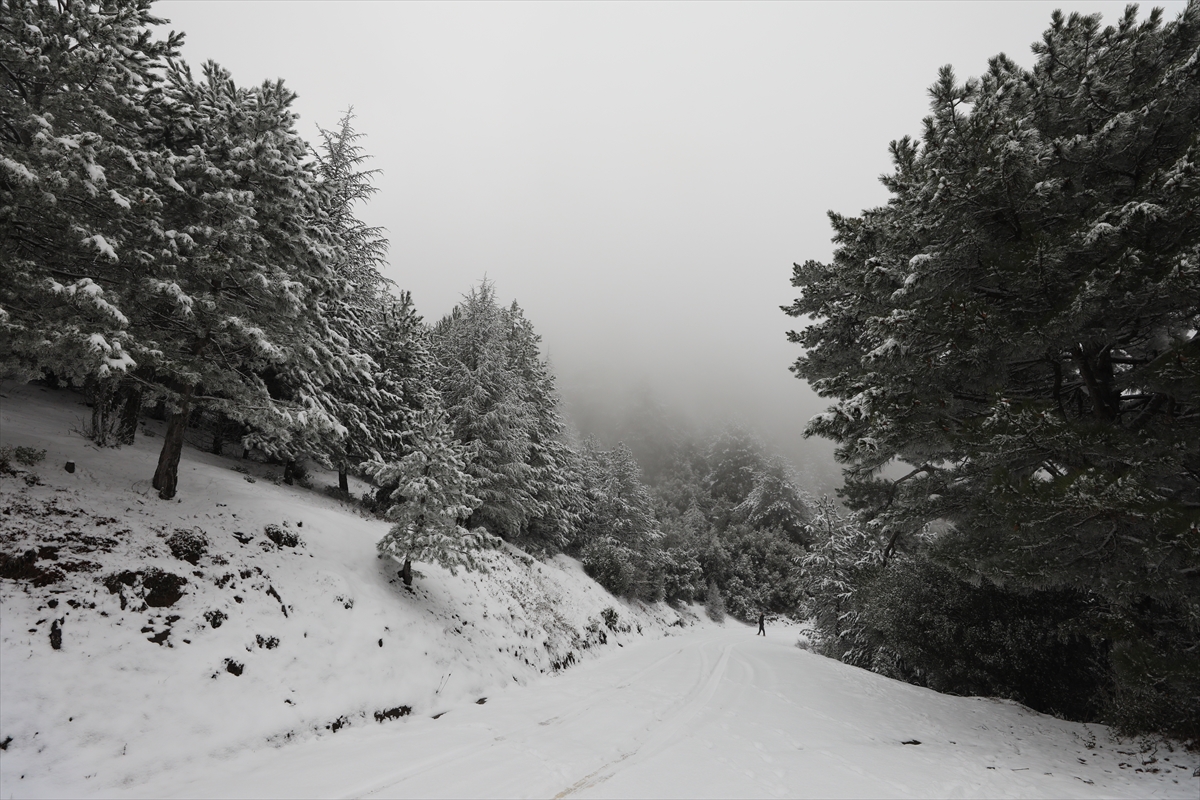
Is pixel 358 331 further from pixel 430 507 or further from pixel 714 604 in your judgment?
pixel 714 604

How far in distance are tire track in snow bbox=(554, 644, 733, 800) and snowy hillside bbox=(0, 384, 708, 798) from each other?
4.26 m

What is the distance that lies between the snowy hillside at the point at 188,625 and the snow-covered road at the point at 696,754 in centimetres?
62

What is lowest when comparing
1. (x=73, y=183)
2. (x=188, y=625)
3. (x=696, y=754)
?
(x=696, y=754)

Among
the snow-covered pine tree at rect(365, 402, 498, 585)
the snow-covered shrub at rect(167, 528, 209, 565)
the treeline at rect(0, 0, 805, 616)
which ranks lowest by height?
the snow-covered shrub at rect(167, 528, 209, 565)

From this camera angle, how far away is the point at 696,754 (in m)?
7.12

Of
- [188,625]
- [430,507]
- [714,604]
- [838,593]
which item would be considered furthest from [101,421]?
[714,604]

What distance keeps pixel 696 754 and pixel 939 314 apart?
814 centimetres

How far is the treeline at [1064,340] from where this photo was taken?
641cm

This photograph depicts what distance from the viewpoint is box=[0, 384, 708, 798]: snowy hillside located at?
5.72 metres

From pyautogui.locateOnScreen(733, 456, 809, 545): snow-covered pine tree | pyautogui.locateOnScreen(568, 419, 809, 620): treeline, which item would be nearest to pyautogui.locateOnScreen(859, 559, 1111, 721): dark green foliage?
pyautogui.locateOnScreen(568, 419, 809, 620): treeline

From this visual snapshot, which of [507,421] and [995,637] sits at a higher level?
[507,421]

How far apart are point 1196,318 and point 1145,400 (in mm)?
1858

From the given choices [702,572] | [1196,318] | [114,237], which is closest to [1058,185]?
[1196,318]

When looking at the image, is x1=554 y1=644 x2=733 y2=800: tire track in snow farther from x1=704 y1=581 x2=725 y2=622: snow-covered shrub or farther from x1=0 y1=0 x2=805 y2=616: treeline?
x1=704 y1=581 x2=725 y2=622: snow-covered shrub
